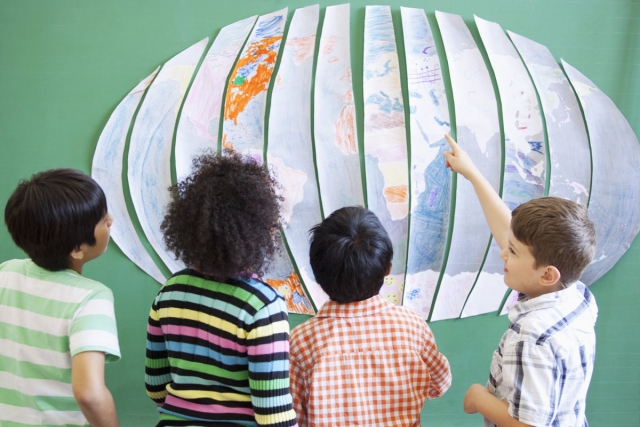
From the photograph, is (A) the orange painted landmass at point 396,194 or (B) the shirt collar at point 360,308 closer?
(B) the shirt collar at point 360,308

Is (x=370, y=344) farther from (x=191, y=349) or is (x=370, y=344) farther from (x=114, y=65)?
(x=114, y=65)

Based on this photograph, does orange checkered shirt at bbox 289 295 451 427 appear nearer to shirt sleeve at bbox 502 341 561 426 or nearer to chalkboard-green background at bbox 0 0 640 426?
shirt sleeve at bbox 502 341 561 426

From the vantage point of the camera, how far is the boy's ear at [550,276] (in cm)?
103

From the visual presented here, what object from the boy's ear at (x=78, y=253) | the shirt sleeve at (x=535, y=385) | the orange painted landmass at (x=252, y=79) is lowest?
the shirt sleeve at (x=535, y=385)

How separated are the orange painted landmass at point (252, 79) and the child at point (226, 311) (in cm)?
64

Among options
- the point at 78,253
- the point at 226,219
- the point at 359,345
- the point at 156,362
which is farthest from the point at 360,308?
the point at 78,253

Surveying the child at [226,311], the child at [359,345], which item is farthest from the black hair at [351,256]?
the child at [226,311]

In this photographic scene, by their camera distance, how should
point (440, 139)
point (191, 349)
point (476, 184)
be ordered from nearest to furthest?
point (191, 349) < point (476, 184) < point (440, 139)

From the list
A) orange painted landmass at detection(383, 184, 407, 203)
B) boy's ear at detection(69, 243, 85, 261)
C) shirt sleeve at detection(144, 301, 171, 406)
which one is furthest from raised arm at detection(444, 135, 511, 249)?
boy's ear at detection(69, 243, 85, 261)

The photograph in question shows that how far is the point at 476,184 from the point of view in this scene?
1442 mm

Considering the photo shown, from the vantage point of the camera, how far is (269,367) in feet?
3.26

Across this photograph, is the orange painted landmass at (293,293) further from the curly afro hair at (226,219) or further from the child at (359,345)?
the curly afro hair at (226,219)

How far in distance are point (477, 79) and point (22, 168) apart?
1446 millimetres

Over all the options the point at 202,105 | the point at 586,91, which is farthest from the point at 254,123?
the point at 586,91
